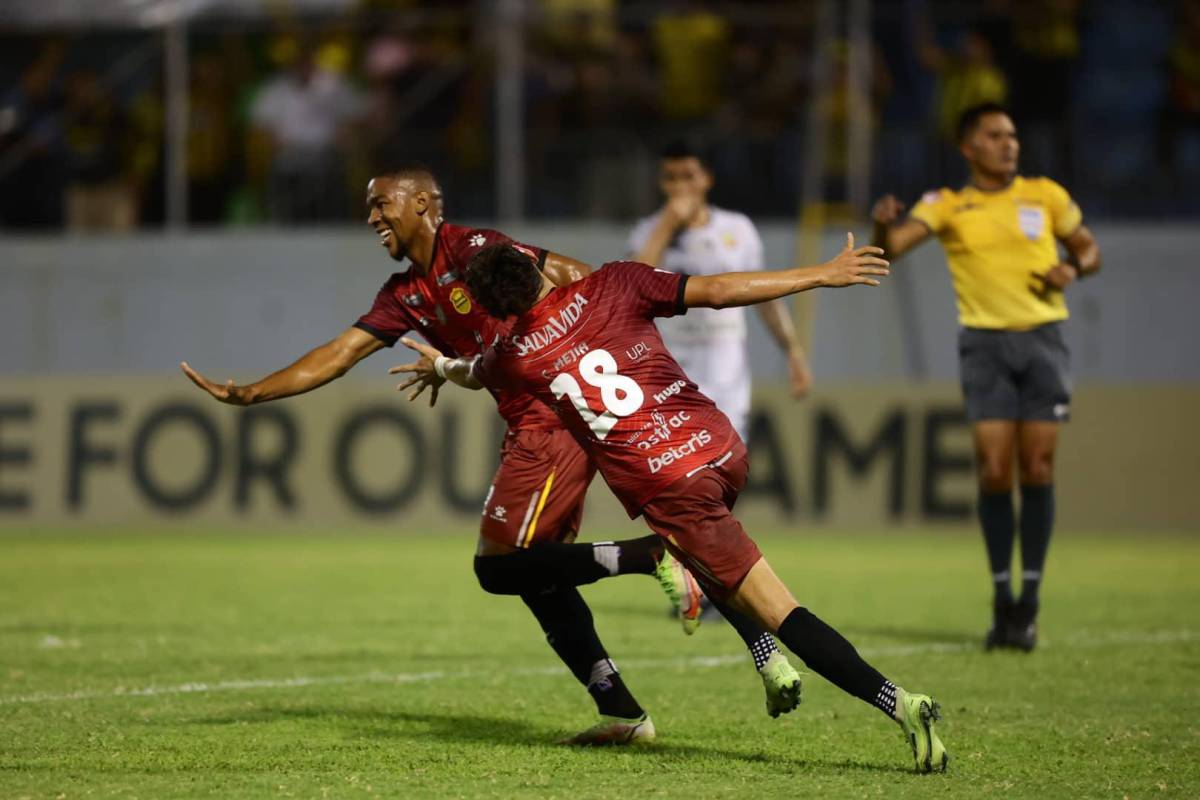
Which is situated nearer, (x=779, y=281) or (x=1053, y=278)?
(x=779, y=281)

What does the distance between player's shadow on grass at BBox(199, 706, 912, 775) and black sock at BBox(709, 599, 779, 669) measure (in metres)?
0.33

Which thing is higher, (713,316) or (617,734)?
(713,316)

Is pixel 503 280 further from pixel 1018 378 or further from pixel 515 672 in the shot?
pixel 1018 378

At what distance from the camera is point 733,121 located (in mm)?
17344

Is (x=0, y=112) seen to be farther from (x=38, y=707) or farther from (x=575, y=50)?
(x=38, y=707)

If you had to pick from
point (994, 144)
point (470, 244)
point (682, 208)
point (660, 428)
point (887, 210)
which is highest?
point (994, 144)

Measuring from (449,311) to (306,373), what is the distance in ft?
1.82

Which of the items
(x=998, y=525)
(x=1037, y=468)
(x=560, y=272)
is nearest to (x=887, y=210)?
(x=1037, y=468)

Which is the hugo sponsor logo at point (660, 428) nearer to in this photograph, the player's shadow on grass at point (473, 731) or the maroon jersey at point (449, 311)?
the maroon jersey at point (449, 311)

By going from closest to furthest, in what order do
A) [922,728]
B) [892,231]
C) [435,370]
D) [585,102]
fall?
1. [922,728]
2. [435,370]
3. [892,231]
4. [585,102]

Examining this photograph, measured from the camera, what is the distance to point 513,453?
687 cm

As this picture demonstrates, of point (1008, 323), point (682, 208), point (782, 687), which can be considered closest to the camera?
point (782, 687)

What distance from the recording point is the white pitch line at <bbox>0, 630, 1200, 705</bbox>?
7.72 m

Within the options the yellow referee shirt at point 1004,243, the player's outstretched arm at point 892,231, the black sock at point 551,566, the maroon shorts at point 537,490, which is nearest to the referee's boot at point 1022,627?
the yellow referee shirt at point 1004,243
